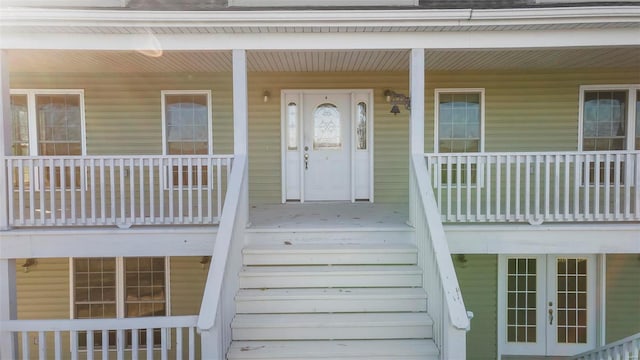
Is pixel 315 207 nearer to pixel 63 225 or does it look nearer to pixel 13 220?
pixel 63 225

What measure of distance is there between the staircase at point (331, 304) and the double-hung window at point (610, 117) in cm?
465

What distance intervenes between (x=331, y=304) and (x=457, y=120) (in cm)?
449

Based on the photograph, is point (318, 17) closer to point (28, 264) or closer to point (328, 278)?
point (328, 278)

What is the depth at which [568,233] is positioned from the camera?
5.04 m

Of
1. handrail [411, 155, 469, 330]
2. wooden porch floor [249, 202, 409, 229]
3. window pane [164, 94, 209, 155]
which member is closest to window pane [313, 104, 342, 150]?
wooden porch floor [249, 202, 409, 229]

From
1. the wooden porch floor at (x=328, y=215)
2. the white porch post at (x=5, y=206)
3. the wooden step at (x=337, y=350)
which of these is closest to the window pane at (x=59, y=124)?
the white porch post at (x=5, y=206)

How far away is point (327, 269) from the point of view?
4.52 meters

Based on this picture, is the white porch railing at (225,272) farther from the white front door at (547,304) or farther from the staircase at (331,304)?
the white front door at (547,304)

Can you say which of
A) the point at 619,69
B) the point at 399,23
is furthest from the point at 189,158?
the point at 619,69

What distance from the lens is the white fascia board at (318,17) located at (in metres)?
4.64

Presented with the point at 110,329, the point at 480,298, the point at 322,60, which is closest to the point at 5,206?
the point at 110,329

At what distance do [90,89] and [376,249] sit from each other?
5794mm

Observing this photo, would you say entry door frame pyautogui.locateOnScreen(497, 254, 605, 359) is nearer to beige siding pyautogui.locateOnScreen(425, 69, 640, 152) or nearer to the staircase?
beige siding pyautogui.locateOnScreen(425, 69, 640, 152)

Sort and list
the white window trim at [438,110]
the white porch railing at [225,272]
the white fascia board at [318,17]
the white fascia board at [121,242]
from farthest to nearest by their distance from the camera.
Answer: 1. the white window trim at [438,110]
2. the white fascia board at [121,242]
3. the white fascia board at [318,17]
4. the white porch railing at [225,272]
